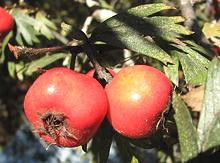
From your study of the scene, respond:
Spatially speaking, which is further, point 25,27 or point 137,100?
point 25,27

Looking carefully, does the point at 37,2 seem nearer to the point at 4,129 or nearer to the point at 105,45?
the point at 105,45

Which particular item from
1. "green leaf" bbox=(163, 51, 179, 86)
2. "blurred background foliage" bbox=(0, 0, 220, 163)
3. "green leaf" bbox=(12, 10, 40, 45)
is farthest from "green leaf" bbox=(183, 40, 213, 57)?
"green leaf" bbox=(12, 10, 40, 45)

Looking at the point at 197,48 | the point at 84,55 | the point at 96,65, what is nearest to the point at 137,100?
the point at 96,65

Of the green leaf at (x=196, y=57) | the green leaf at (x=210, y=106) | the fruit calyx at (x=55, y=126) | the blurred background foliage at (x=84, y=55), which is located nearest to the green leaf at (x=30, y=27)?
the blurred background foliage at (x=84, y=55)

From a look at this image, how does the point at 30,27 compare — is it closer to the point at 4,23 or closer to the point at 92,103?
the point at 4,23

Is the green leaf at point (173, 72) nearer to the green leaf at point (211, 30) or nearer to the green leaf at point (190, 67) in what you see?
the green leaf at point (190, 67)

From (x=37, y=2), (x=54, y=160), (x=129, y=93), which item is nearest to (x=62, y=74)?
(x=129, y=93)

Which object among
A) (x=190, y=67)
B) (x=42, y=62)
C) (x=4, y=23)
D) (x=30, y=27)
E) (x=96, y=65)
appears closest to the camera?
(x=96, y=65)
